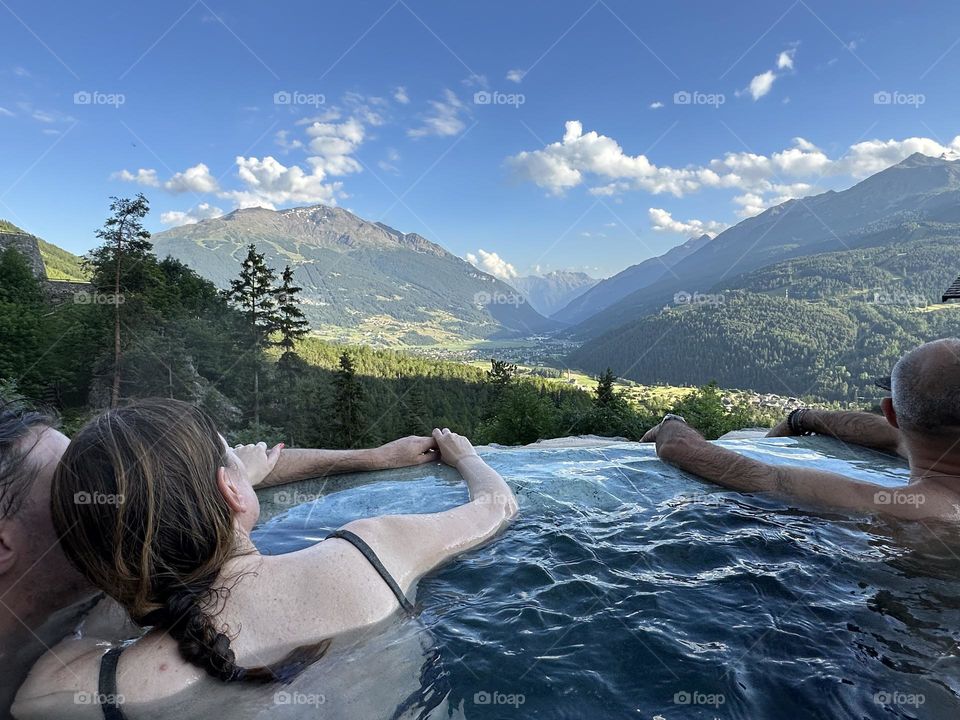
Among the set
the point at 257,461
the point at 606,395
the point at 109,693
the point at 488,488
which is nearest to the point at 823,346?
the point at 606,395

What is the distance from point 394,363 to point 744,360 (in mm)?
128807

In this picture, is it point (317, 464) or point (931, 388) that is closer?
point (931, 388)

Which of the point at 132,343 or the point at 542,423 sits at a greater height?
the point at 132,343

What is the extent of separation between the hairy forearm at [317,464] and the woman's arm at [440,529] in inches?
46.6

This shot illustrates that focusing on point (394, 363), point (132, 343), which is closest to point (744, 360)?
point (394, 363)

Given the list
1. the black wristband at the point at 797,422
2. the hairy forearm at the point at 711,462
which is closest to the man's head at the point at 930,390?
the hairy forearm at the point at 711,462

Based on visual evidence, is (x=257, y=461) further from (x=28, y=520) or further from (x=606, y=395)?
(x=606, y=395)

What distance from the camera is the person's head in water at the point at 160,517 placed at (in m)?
1.83

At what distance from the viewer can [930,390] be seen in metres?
3.57

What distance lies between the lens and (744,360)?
175500 mm

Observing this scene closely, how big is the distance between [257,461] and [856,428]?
267 inches

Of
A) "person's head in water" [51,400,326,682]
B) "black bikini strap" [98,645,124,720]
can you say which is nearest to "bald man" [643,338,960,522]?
"person's head in water" [51,400,326,682]

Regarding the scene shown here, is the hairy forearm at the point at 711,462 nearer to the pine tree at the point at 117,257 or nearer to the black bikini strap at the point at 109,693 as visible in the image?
the black bikini strap at the point at 109,693

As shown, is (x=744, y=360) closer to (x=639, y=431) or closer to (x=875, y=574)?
(x=639, y=431)
